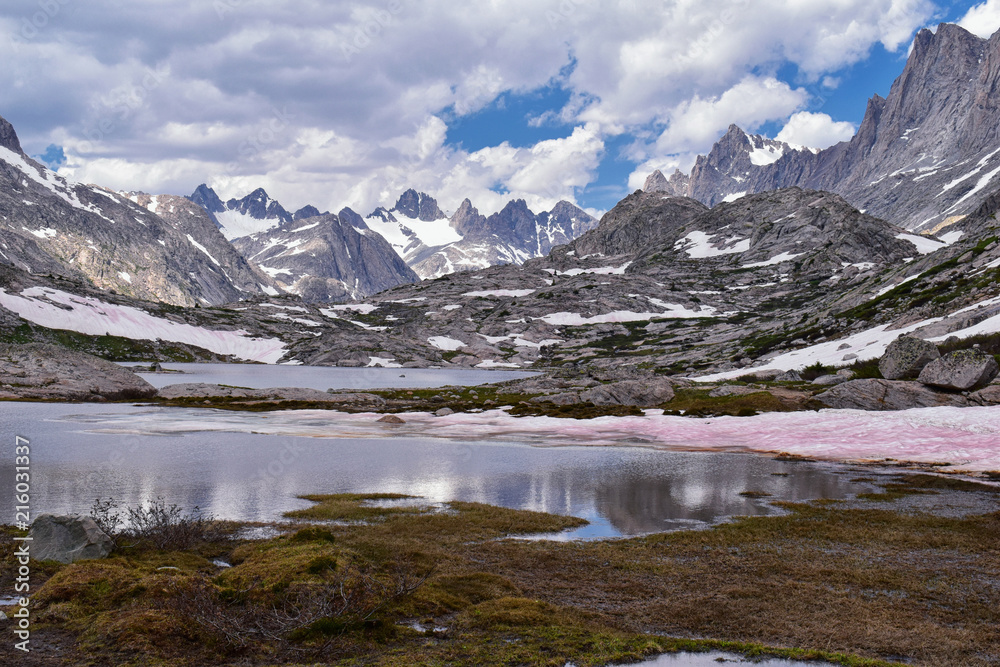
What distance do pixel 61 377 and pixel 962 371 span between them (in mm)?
125343

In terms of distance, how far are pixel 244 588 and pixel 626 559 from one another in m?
12.9

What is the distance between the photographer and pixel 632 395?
310 ft

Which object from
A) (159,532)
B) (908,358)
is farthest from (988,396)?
(159,532)

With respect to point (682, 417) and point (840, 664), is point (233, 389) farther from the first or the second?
point (840, 664)

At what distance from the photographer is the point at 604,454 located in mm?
52469

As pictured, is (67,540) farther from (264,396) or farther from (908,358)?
(264,396)

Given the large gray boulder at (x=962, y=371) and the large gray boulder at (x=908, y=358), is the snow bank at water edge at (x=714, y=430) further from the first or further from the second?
the large gray boulder at (x=908, y=358)

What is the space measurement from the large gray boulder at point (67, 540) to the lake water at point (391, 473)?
7.69 metres

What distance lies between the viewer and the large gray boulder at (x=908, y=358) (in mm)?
74688

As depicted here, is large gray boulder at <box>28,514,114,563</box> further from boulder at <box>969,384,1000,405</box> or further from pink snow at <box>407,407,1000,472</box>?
boulder at <box>969,384,1000,405</box>

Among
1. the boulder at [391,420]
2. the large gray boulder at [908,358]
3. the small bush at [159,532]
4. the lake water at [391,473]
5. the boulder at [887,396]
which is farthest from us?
the boulder at [391,420]

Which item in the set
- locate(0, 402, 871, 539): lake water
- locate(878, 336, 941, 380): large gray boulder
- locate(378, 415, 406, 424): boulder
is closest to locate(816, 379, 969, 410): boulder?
locate(878, 336, 941, 380): large gray boulder

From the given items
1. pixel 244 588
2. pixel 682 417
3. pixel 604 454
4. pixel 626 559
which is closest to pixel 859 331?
pixel 682 417

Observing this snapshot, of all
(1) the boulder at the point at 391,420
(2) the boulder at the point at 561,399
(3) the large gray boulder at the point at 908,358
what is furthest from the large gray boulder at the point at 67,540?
(3) the large gray boulder at the point at 908,358
